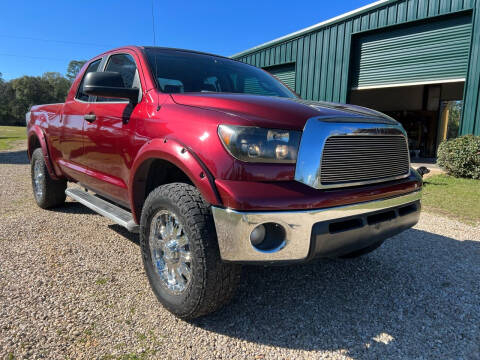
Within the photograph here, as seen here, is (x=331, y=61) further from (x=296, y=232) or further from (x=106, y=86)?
(x=296, y=232)

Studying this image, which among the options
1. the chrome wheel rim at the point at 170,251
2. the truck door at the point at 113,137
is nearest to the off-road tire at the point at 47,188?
the truck door at the point at 113,137

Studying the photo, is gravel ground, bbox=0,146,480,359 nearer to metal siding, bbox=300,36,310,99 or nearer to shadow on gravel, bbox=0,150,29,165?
shadow on gravel, bbox=0,150,29,165

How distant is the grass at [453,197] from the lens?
16.4 ft

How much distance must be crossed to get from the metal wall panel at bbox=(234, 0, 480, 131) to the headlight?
8.70 meters

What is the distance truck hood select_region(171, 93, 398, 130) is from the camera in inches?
74.8

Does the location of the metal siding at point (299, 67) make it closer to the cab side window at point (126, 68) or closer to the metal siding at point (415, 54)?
the metal siding at point (415, 54)

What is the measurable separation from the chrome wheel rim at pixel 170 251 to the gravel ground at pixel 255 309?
0.23 metres

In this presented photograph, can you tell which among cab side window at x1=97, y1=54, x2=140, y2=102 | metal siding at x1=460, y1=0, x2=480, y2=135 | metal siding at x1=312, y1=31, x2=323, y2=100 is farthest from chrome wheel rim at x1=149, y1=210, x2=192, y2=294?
metal siding at x1=312, y1=31, x2=323, y2=100

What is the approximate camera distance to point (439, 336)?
6.75 feet

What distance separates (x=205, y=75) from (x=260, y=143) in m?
1.41

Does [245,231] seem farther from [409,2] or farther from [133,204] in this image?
[409,2]

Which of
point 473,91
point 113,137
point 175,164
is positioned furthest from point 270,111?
point 473,91

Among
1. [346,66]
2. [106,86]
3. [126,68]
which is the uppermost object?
[346,66]

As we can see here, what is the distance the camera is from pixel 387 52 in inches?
393
